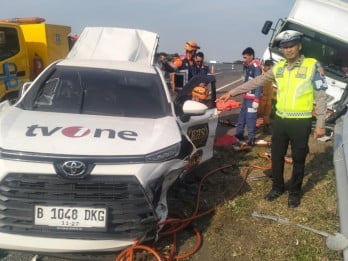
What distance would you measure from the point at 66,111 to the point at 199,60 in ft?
17.1

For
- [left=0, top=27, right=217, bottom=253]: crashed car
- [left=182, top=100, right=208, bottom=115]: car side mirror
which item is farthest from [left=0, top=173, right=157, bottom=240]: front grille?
[left=182, top=100, right=208, bottom=115]: car side mirror

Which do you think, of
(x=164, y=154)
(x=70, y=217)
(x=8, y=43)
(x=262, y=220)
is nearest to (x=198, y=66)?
(x=8, y=43)

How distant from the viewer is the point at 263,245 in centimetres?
421

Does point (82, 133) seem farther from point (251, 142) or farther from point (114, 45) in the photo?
point (251, 142)

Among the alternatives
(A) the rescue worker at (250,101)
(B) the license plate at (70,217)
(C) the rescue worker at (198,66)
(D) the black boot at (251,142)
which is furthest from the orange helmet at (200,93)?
(B) the license plate at (70,217)

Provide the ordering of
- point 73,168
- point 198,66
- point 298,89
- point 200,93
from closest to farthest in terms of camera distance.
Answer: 1. point 73,168
2. point 298,89
3. point 200,93
4. point 198,66

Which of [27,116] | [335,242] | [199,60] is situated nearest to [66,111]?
[27,116]

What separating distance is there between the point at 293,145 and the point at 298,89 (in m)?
0.61

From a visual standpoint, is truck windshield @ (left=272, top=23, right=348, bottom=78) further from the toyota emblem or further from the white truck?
the toyota emblem

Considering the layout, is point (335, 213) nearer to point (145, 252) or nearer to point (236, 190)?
point (236, 190)

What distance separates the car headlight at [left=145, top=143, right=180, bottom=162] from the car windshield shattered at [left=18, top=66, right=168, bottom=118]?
2.53 ft

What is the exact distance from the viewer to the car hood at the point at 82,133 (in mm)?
3518

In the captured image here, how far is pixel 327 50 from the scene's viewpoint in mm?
9711

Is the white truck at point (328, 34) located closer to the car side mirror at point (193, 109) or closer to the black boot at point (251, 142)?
the black boot at point (251, 142)
